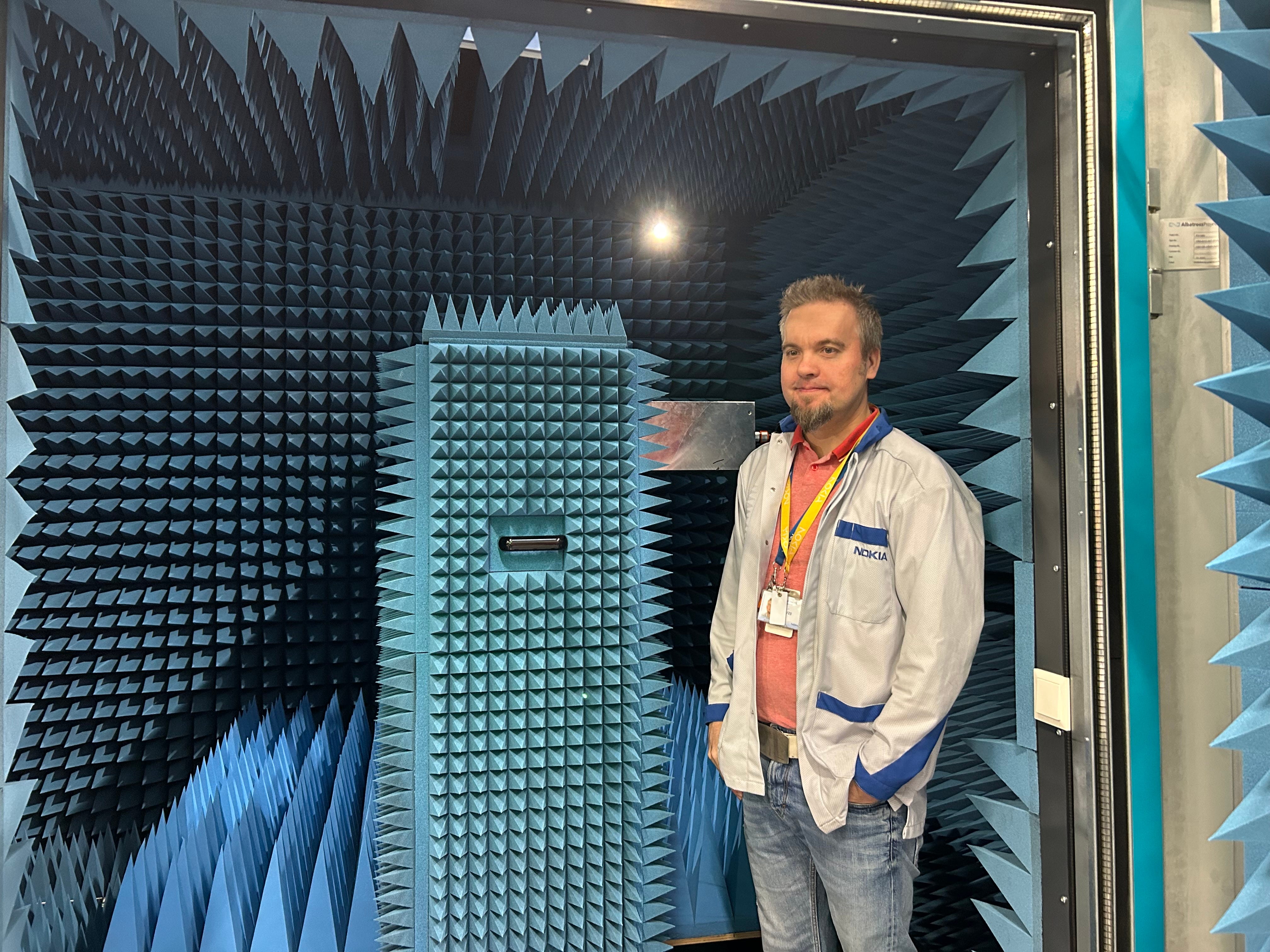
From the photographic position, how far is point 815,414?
153 centimetres

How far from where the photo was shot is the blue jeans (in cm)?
142

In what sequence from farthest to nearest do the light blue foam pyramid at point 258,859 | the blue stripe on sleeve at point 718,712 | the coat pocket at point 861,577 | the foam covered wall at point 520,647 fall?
1. the light blue foam pyramid at point 258,859
2. the foam covered wall at point 520,647
3. the blue stripe on sleeve at point 718,712
4. the coat pocket at point 861,577

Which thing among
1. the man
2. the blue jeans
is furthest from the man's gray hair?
the blue jeans

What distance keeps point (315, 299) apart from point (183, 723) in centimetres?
179

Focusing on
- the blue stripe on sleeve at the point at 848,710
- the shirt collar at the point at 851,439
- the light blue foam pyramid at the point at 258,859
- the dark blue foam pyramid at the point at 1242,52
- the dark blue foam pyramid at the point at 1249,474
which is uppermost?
the dark blue foam pyramid at the point at 1242,52

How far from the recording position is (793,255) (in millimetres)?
3537

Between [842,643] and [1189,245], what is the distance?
928mm

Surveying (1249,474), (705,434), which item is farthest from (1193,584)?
(705,434)

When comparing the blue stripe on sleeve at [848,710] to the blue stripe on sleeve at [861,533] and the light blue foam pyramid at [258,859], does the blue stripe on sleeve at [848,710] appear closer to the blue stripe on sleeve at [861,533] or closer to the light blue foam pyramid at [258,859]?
the blue stripe on sleeve at [861,533]

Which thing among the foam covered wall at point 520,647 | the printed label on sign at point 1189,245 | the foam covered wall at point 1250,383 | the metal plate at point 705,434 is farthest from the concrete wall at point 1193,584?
the metal plate at point 705,434

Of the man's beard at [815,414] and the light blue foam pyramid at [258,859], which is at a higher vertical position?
the man's beard at [815,414]

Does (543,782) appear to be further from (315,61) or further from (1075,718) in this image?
Answer: (315,61)

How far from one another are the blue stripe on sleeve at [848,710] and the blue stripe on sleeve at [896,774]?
3.1 inches

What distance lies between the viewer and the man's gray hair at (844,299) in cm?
153
